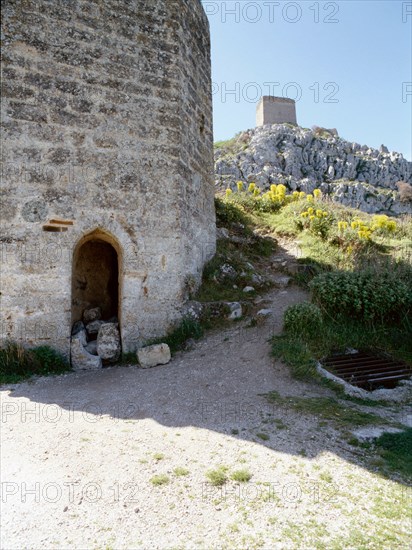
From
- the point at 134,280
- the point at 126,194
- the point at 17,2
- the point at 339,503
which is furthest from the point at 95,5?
the point at 339,503

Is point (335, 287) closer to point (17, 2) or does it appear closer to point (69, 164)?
point (69, 164)

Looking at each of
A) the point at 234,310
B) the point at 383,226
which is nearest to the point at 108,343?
the point at 234,310

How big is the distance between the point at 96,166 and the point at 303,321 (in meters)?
4.02

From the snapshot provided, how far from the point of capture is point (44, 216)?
5812 mm

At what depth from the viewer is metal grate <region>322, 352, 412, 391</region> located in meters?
5.43

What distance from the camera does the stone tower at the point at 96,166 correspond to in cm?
572

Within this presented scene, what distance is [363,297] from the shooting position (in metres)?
6.89

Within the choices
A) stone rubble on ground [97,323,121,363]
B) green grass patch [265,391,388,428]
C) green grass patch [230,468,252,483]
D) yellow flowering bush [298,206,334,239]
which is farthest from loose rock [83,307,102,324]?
yellow flowering bush [298,206,334,239]

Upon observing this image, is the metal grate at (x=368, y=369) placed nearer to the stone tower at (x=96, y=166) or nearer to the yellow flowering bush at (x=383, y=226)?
the stone tower at (x=96, y=166)

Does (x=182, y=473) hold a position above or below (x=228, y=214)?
below

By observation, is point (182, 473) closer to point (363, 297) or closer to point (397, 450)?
point (397, 450)

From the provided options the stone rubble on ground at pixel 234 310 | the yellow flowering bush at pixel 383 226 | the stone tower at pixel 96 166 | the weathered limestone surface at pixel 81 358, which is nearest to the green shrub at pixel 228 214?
the stone tower at pixel 96 166

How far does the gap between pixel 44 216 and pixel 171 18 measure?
415 centimetres

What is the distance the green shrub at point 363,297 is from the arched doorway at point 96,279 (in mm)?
3658
